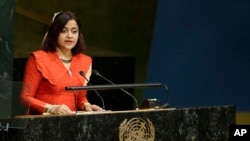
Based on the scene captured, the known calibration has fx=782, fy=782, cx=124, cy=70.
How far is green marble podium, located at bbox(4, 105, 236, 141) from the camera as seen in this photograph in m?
4.08

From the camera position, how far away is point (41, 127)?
4074 millimetres

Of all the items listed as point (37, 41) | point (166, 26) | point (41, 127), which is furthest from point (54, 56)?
point (166, 26)

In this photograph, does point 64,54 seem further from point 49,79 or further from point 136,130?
point 136,130

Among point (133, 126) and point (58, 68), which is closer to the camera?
point (133, 126)

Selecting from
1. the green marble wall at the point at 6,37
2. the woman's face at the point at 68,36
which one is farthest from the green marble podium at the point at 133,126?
the green marble wall at the point at 6,37

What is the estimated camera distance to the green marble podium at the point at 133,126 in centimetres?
408

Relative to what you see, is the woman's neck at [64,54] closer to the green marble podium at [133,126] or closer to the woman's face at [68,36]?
the woman's face at [68,36]

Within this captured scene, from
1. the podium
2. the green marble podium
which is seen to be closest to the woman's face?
the podium

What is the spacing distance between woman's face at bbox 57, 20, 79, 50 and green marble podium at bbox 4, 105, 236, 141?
2.49 ft

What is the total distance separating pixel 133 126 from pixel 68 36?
86cm

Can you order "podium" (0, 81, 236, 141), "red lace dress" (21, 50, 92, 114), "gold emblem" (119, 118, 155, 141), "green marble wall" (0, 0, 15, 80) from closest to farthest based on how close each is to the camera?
"podium" (0, 81, 236, 141) < "gold emblem" (119, 118, 155, 141) < "red lace dress" (21, 50, 92, 114) < "green marble wall" (0, 0, 15, 80)

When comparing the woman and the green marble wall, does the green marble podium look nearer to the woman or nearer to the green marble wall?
the woman

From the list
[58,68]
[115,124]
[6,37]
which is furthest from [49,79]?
[115,124]

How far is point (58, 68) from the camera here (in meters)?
4.91
